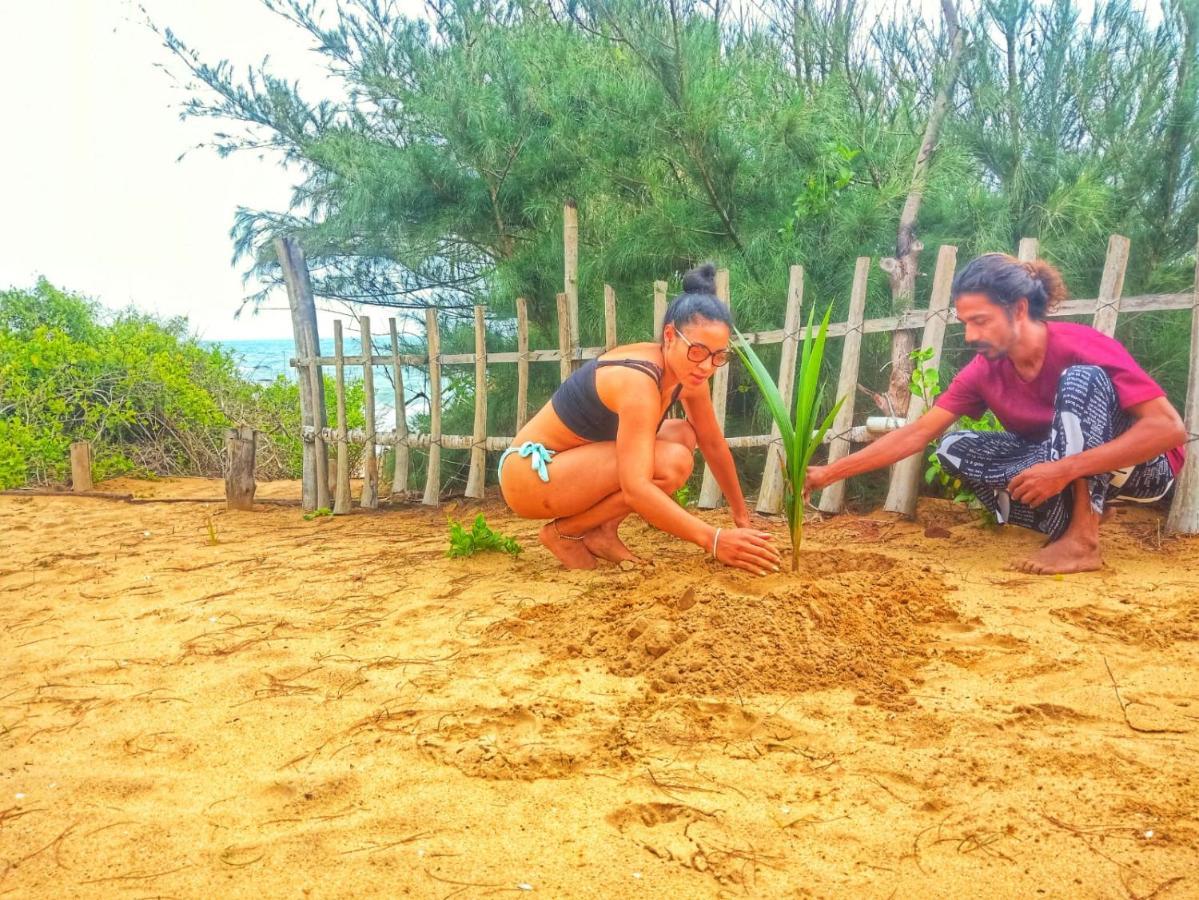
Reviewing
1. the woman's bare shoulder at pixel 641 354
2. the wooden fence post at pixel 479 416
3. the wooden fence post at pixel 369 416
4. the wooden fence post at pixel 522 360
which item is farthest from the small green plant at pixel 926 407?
the wooden fence post at pixel 369 416

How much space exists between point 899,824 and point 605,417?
2.03 metres

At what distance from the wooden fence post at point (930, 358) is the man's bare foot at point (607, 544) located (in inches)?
55.2

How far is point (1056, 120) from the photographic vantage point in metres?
4.84

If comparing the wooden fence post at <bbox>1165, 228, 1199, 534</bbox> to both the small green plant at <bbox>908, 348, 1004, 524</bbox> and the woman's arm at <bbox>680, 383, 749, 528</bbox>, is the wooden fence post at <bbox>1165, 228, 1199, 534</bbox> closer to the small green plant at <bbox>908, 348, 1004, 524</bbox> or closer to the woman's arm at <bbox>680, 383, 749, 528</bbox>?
the small green plant at <bbox>908, 348, 1004, 524</bbox>

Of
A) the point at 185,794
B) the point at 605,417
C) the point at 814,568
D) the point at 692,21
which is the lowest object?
the point at 185,794

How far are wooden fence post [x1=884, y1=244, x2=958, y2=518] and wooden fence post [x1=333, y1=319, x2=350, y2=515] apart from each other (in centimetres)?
383

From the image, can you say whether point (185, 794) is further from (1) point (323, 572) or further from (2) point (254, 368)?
(2) point (254, 368)

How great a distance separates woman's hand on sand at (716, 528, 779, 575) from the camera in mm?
2803

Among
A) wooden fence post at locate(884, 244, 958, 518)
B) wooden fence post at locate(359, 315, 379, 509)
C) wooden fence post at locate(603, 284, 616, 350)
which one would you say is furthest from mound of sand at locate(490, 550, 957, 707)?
wooden fence post at locate(359, 315, 379, 509)

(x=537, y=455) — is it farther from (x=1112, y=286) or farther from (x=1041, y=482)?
(x=1112, y=286)

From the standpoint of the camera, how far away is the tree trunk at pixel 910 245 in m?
4.57

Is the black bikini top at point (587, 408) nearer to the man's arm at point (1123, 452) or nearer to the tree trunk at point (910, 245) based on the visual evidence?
the man's arm at point (1123, 452)

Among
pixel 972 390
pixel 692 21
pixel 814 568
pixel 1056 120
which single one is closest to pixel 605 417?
pixel 814 568

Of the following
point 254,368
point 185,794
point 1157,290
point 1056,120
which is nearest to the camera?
point 185,794
